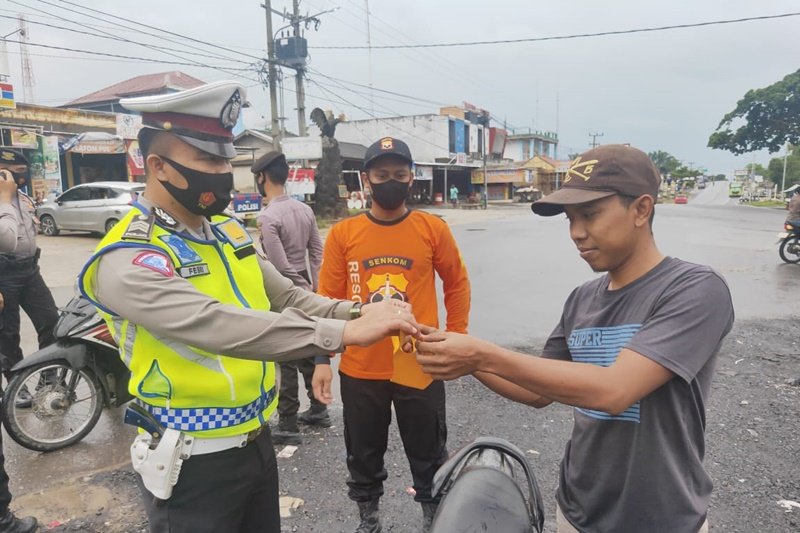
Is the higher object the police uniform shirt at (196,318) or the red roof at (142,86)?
the red roof at (142,86)

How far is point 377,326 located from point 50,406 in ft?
10.5

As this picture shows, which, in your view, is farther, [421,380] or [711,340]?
[421,380]

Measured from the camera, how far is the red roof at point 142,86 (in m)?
30.2

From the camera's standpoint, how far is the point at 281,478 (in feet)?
10.5

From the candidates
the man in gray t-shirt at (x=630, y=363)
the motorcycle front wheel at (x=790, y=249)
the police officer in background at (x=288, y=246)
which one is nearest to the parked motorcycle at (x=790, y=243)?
the motorcycle front wheel at (x=790, y=249)

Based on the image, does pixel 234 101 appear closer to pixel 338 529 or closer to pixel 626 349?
pixel 626 349

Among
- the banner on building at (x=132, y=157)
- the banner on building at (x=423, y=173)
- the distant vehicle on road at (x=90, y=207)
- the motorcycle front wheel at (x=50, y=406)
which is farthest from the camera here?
the banner on building at (x=423, y=173)

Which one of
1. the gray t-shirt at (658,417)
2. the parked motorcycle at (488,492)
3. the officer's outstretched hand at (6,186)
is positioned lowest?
the parked motorcycle at (488,492)

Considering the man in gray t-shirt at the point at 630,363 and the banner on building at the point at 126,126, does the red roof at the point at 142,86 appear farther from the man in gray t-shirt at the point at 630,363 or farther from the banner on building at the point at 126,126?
the man in gray t-shirt at the point at 630,363

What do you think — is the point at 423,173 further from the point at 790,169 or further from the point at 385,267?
the point at 790,169

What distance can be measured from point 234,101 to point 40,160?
19.7 m

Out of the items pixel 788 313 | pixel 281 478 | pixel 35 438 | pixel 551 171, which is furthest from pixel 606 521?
pixel 551 171

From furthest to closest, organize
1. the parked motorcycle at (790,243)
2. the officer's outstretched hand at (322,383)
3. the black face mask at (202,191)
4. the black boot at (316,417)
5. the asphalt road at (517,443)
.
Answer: the parked motorcycle at (790,243)
the black boot at (316,417)
the asphalt road at (517,443)
the officer's outstretched hand at (322,383)
the black face mask at (202,191)

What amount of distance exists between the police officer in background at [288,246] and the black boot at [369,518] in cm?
118
